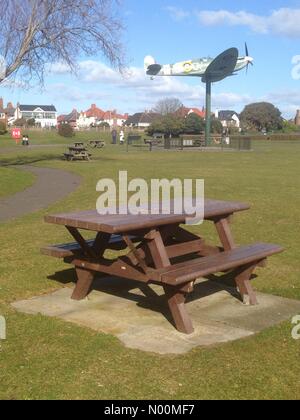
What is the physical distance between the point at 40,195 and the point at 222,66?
4214cm

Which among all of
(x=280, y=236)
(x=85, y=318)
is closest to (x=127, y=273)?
(x=85, y=318)

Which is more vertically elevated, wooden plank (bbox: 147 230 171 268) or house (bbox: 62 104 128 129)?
house (bbox: 62 104 128 129)

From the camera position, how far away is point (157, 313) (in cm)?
521

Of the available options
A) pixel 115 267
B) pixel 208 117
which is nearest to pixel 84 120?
pixel 208 117

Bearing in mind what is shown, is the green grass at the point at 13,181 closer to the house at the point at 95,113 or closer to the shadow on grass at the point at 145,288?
the shadow on grass at the point at 145,288

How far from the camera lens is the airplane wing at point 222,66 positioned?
171 feet

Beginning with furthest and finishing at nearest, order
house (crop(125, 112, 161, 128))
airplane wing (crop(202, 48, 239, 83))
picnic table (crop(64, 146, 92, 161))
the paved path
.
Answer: house (crop(125, 112, 161, 128)) → airplane wing (crop(202, 48, 239, 83)) → picnic table (crop(64, 146, 92, 161)) → the paved path

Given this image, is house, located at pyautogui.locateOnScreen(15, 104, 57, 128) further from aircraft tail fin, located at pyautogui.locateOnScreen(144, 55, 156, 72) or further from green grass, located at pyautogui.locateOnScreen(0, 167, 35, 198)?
green grass, located at pyautogui.locateOnScreen(0, 167, 35, 198)

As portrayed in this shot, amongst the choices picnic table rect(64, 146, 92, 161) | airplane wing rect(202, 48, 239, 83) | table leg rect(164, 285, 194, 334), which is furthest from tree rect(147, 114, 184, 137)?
table leg rect(164, 285, 194, 334)

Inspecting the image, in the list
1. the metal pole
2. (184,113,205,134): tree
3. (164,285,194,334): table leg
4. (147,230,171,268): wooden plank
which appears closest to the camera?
(164,285,194,334): table leg

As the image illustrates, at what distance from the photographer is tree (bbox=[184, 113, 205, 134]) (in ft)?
230

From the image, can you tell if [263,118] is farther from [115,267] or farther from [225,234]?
[115,267]

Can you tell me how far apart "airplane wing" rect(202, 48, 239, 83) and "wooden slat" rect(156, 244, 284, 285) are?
4819 cm

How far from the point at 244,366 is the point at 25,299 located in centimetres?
243
